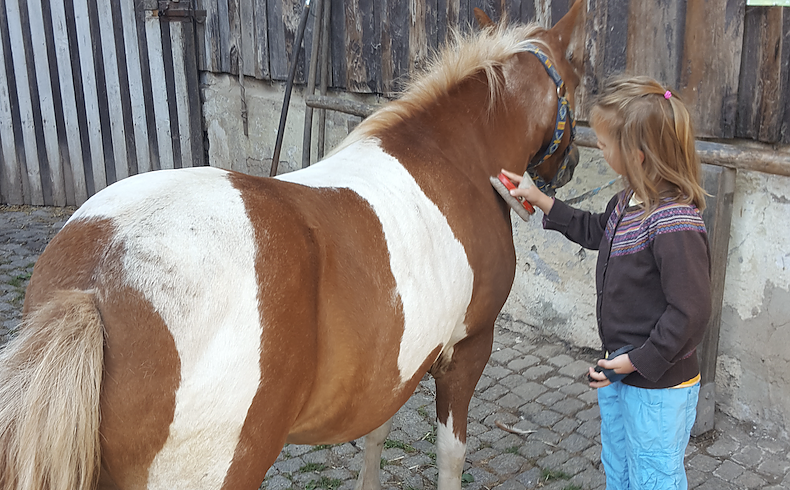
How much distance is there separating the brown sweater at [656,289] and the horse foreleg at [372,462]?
3.34ft

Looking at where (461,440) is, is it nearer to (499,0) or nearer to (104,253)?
(104,253)

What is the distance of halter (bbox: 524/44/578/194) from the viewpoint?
2365 millimetres

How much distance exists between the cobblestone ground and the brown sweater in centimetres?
111

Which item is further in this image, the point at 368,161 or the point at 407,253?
the point at 368,161

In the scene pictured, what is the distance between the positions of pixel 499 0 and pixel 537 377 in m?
2.18

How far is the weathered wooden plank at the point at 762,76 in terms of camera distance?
265 cm

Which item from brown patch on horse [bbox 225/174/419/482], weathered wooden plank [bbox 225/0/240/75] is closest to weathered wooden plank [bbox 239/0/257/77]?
weathered wooden plank [bbox 225/0/240/75]

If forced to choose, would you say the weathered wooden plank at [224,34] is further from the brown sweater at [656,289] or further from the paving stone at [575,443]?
the brown sweater at [656,289]

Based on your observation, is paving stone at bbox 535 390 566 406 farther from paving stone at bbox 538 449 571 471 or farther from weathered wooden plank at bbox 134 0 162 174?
weathered wooden plank at bbox 134 0 162 174

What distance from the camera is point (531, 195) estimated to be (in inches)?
89.8

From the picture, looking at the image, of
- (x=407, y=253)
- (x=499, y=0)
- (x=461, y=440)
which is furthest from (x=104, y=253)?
(x=499, y=0)

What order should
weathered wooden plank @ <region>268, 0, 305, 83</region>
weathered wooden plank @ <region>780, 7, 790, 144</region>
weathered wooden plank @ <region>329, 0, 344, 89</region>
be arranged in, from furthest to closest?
weathered wooden plank @ <region>268, 0, 305, 83</region> < weathered wooden plank @ <region>329, 0, 344, 89</region> < weathered wooden plank @ <region>780, 7, 790, 144</region>

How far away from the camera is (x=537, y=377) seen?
3.68 meters

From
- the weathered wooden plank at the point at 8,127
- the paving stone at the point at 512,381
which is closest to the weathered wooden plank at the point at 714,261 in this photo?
the paving stone at the point at 512,381
